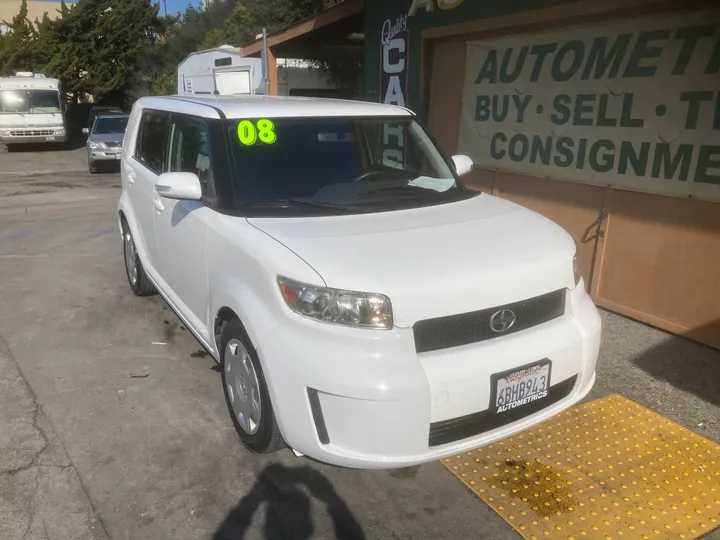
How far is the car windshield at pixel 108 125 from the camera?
56.6 feet

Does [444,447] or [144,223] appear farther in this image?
[144,223]

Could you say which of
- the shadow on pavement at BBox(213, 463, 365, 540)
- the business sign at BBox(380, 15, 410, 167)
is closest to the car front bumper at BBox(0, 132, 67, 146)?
the business sign at BBox(380, 15, 410, 167)

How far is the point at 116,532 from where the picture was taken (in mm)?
2771

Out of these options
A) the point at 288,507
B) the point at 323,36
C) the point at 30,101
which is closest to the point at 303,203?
the point at 288,507

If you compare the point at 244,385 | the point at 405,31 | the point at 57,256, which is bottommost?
the point at 57,256

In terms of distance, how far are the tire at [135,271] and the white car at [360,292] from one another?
5.50ft

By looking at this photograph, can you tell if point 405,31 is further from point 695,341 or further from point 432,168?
point 695,341

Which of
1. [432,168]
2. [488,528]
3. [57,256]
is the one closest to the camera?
[488,528]

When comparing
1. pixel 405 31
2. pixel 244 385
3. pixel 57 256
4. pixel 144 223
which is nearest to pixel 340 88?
pixel 405 31

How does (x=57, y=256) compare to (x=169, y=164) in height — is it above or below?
below

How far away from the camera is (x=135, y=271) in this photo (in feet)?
18.7

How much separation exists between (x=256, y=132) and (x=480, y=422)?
2.14 m

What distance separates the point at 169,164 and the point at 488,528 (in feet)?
10.6

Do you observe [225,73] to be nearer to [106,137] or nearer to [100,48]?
[106,137]
